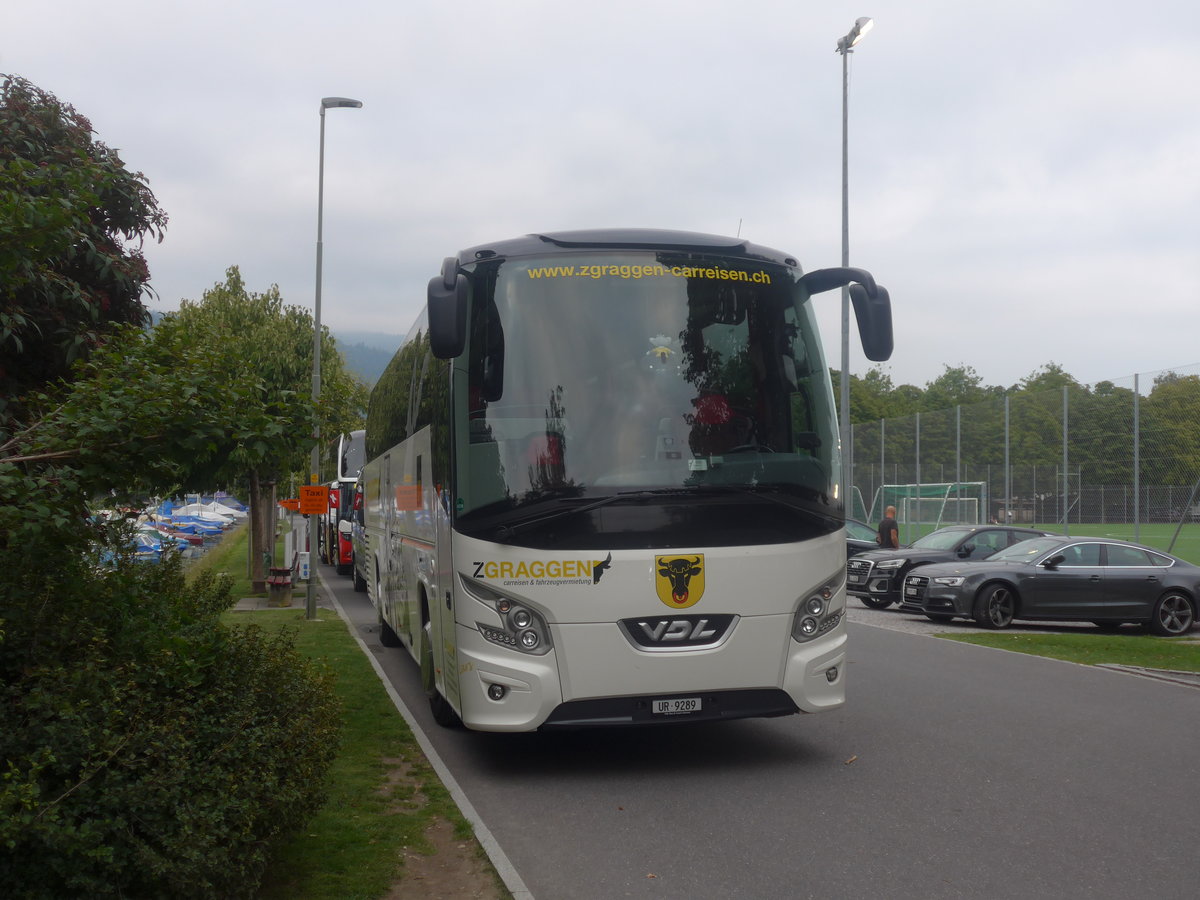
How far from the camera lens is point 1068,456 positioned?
2747 cm

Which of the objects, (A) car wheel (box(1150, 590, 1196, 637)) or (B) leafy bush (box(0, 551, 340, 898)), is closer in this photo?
(B) leafy bush (box(0, 551, 340, 898))

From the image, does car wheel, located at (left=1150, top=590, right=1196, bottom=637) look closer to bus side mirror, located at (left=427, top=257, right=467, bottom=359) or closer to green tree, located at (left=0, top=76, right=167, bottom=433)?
bus side mirror, located at (left=427, top=257, right=467, bottom=359)

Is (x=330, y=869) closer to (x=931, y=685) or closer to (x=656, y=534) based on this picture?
(x=656, y=534)

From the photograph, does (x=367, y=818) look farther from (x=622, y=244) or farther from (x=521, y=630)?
(x=622, y=244)

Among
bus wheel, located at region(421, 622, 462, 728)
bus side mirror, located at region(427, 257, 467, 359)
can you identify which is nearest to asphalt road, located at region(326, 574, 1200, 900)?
bus wheel, located at region(421, 622, 462, 728)

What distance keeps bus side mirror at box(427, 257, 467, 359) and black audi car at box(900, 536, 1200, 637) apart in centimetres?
1300

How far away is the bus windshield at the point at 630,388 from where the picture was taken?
7922mm

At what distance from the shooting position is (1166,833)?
6.56 m

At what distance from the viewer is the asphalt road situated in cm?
583

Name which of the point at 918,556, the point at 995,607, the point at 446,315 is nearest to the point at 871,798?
the point at 446,315

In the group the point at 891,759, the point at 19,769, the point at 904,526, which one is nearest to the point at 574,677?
the point at 891,759

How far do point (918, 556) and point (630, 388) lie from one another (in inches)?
614

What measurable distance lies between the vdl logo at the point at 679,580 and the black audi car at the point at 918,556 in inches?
584

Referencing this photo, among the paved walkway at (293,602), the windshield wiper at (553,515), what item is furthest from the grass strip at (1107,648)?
the paved walkway at (293,602)
